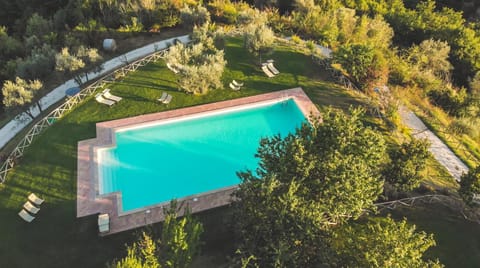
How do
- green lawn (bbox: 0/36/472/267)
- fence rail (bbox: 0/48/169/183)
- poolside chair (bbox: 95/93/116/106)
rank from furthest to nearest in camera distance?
poolside chair (bbox: 95/93/116/106), fence rail (bbox: 0/48/169/183), green lawn (bbox: 0/36/472/267)

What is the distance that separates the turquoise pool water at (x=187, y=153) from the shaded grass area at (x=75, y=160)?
1938 mm

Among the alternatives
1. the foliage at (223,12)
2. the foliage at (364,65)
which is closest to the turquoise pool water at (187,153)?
the foliage at (364,65)

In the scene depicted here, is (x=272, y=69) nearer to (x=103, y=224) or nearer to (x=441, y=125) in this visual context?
(x=441, y=125)

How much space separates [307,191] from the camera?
550 inches

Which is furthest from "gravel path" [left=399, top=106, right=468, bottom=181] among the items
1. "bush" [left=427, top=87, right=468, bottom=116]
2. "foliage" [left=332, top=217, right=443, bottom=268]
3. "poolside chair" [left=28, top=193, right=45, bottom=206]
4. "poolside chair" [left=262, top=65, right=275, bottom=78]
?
"poolside chair" [left=28, top=193, right=45, bottom=206]

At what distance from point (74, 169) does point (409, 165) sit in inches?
759

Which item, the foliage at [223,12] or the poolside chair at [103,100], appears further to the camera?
the foliage at [223,12]

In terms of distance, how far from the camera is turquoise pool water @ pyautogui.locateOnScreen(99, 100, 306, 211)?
811 inches

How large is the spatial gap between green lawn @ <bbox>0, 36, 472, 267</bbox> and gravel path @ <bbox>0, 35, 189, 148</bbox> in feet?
11.0

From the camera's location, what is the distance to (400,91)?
2870 centimetres

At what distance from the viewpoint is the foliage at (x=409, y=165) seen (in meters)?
17.8

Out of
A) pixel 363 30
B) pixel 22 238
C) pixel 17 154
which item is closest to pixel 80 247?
pixel 22 238

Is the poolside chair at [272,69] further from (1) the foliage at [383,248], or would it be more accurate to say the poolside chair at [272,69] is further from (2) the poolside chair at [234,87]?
(1) the foliage at [383,248]

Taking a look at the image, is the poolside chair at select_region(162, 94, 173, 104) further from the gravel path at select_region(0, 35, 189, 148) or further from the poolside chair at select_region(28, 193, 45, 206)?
the poolside chair at select_region(28, 193, 45, 206)
